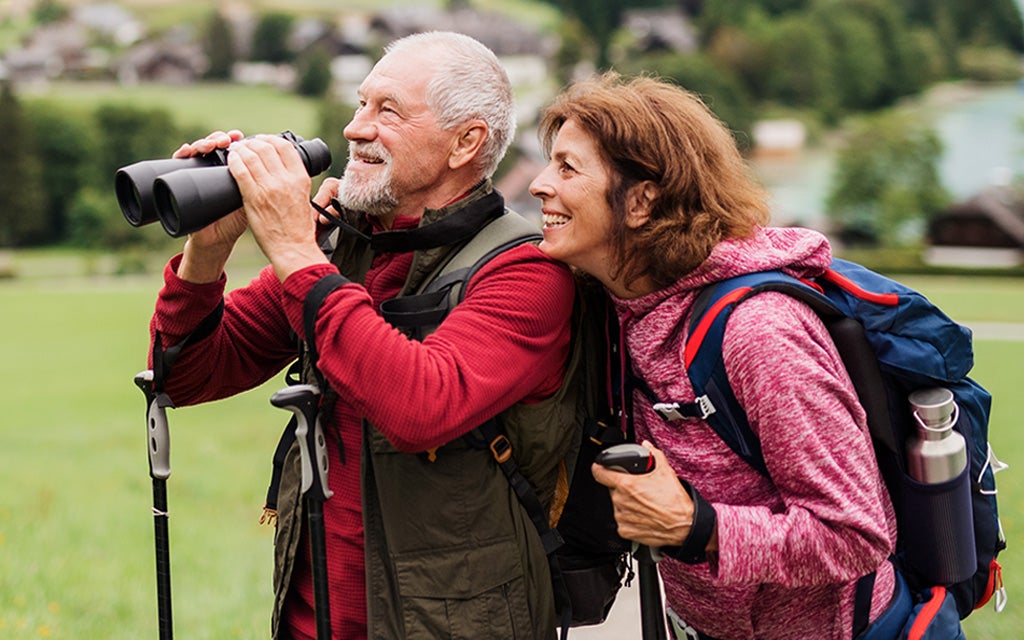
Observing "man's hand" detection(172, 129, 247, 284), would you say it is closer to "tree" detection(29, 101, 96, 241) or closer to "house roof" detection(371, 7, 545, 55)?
"tree" detection(29, 101, 96, 241)

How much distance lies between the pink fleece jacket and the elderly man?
0.25 m

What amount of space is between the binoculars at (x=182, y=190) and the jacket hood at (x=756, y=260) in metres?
0.77

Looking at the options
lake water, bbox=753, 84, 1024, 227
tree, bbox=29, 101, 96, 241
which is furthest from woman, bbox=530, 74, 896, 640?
tree, bbox=29, 101, 96, 241

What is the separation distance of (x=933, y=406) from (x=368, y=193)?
4.00ft

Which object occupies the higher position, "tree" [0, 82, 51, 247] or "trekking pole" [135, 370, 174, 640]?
"trekking pole" [135, 370, 174, 640]

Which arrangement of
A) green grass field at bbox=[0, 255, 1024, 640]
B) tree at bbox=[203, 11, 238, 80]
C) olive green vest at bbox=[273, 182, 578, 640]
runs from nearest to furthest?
olive green vest at bbox=[273, 182, 578, 640] < green grass field at bbox=[0, 255, 1024, 640] < tree at bbox=[203, 11, 238, 80]

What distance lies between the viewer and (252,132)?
91688 mm

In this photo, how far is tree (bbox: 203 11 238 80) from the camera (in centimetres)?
9581

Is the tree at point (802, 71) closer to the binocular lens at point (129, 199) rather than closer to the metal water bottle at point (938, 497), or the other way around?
the metal water bottle at point (938, 497)

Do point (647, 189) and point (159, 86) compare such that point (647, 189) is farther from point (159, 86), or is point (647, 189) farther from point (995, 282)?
point (159, 86)

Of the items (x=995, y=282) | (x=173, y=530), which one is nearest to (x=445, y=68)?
(x=173, y=530)

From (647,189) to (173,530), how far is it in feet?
21.1

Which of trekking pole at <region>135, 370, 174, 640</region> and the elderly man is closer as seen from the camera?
the elderly man

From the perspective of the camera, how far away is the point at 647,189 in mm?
2398
